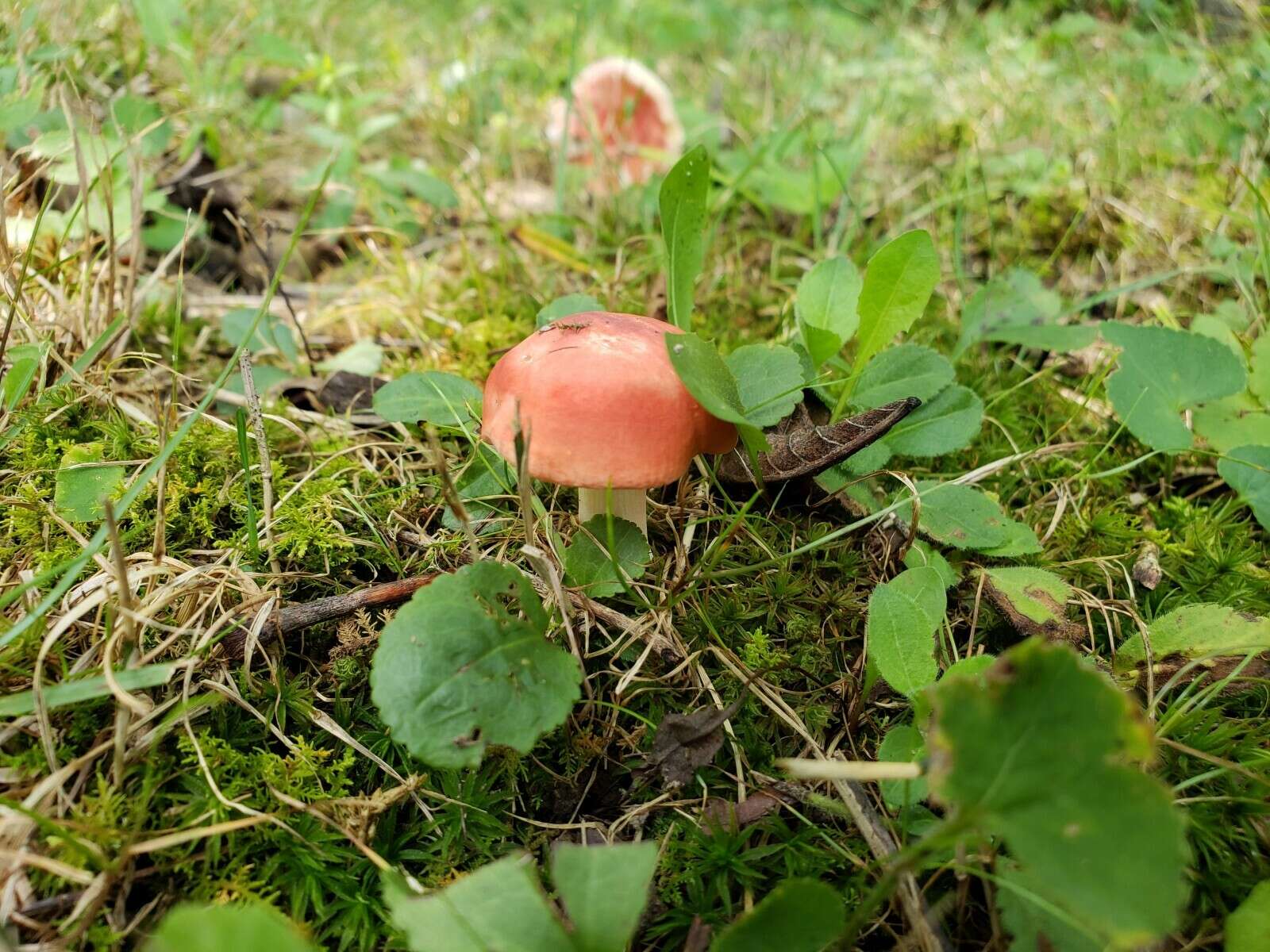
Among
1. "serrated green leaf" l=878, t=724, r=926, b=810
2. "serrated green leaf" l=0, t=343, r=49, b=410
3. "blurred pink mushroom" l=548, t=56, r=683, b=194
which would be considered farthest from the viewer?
"blurred pink mushroom" l=548, t=56, r=683, b=194

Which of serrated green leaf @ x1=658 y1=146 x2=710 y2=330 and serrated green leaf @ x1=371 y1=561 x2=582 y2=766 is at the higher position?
serrated green leaf @ x1=658 y1=146 x2=710 y2=330

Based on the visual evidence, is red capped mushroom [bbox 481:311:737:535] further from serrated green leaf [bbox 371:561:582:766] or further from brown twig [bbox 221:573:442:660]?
brown twig [bbox 221:573:442:660]

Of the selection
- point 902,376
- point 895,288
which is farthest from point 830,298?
point 902,376

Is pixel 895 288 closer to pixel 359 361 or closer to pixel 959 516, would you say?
pixel 959 516

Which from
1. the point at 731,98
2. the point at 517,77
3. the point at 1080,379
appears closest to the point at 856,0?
the point at 731,98

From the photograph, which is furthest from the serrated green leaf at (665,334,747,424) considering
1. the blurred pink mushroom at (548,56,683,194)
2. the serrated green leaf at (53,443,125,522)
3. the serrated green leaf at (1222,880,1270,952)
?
the blurred pink mushroom at (548,56,683,194)

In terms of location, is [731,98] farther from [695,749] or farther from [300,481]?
[695,749]
